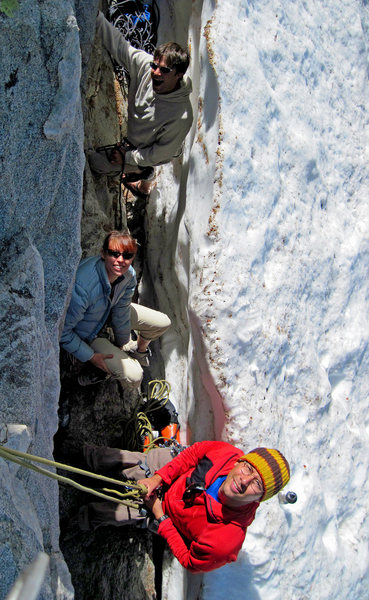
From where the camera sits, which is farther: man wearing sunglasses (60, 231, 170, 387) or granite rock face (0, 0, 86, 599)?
man wearing sunglasses (60, 231, 170, 387)

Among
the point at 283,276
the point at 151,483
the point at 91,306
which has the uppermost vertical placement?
the point at 283,276

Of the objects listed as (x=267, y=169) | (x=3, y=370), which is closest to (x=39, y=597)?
(x=3, y=370)

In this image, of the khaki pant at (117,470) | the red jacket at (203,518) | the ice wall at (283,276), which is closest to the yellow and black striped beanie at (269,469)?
the red jacket at (203,518)

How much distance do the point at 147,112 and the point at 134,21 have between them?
5.44 feet

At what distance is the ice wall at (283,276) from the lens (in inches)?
136

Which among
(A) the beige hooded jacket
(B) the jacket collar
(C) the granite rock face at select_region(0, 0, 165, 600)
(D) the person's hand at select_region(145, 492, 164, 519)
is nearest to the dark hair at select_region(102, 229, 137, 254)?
(B) the jacket collar

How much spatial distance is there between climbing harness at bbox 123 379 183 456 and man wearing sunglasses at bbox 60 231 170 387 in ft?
1.13

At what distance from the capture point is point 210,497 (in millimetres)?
2809

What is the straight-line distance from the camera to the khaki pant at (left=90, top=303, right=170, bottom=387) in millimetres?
3898

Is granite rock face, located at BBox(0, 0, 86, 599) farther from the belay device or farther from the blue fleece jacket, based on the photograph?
the belay device

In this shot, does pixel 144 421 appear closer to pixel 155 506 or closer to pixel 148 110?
pixel 155 506

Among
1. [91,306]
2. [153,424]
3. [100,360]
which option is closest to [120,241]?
[91,306]

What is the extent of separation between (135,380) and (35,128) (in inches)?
88.1

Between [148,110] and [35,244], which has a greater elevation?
[148,110]
